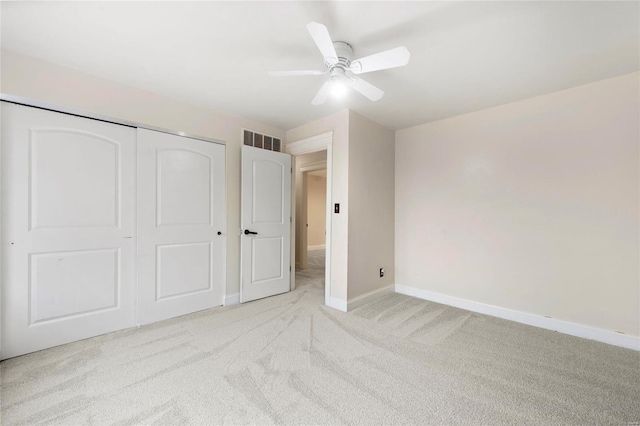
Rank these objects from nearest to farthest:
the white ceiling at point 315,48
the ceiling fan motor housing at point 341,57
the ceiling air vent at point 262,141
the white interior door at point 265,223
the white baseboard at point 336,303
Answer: the white ceiling at point 315,48
the ceiling fan motor housing at point 341,57
the white baseboard at point 336,303
the white interior door at point 265,223
the ceiling air vent at point 262,141

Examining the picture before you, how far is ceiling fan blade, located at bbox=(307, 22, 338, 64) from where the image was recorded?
139 cm

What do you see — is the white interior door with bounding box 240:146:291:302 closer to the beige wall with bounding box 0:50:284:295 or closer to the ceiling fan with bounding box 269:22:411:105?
the beige wall with bounding box 0:50:284:295

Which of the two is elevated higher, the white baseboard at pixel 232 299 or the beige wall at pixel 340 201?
the beige wall at pixel 340 201

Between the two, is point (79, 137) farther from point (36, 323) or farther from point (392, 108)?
point (392, 108)

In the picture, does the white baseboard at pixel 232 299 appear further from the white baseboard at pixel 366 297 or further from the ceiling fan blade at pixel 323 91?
the ceiling fan blade at pixel 323 91

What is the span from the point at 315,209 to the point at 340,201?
5392mm

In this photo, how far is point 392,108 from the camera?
3059mm

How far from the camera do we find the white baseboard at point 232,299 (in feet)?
10.5

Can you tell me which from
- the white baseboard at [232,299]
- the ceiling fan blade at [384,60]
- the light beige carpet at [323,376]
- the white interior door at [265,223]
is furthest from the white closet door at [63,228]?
the ceiling fan blade at [384,60]

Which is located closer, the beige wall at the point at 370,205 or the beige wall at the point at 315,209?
the beige wall at the point at 370,205

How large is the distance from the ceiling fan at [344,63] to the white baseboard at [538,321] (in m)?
2.69

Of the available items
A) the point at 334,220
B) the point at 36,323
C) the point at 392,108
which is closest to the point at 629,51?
the point at 392,108

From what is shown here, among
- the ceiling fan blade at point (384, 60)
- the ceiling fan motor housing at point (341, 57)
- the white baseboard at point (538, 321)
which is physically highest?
the ceiling fan motor housing at point (341, 57)

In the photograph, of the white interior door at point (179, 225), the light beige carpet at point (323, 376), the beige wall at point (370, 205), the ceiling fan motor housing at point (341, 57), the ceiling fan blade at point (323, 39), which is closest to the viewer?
the ceiling fan blade at point (323, 39)
